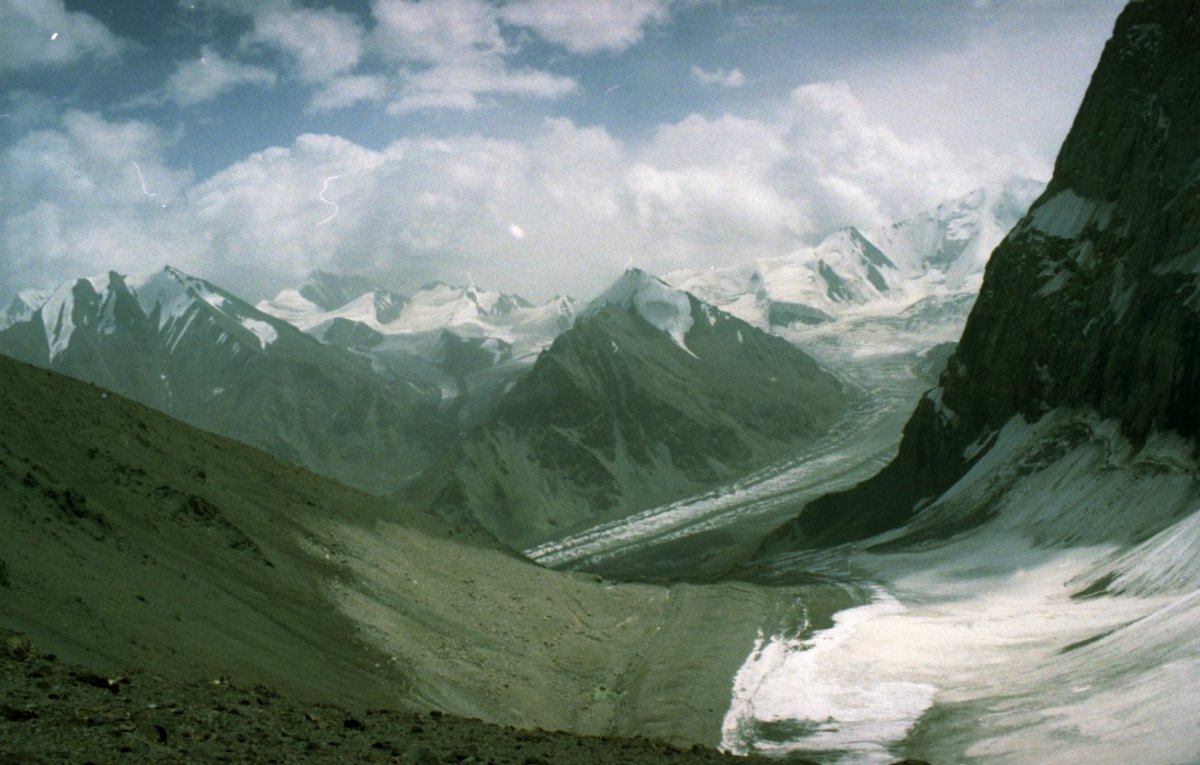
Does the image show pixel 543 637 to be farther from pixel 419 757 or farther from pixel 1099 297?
pixel 1099 297

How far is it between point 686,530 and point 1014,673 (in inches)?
4504

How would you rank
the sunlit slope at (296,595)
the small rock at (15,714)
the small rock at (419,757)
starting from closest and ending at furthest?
the small rock at (15,714) < the small rock at (419,757) < the sunlit slope at (296,595)

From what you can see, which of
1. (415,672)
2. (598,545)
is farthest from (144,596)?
(598,545)

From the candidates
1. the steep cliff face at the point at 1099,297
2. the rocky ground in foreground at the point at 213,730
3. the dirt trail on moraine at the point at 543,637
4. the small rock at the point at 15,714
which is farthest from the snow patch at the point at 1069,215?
the small rock at the point at 15,714

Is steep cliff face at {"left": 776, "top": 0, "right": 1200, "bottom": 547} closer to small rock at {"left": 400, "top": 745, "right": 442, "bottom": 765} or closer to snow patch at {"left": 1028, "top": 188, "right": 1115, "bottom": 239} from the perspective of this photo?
snow patch at {"left": 1028, "top": 188, "right": 1115, "bottom": 239}

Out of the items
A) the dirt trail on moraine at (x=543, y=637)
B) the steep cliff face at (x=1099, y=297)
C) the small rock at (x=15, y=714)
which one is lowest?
the dirt trail on moraine at (x=543, y=637)

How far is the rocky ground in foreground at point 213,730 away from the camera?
14.7 metres

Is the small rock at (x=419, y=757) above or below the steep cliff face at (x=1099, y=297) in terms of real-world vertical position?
below

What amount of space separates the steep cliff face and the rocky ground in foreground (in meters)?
59.8

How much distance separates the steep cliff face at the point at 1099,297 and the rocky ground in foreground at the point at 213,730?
196 feet

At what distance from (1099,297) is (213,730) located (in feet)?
267

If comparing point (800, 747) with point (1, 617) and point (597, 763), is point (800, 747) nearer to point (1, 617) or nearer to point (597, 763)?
point (597, 763)

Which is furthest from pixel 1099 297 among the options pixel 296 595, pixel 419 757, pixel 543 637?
pixel 419 757

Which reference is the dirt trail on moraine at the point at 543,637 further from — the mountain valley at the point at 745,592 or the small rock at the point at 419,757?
the small rock at the point at 419,757
